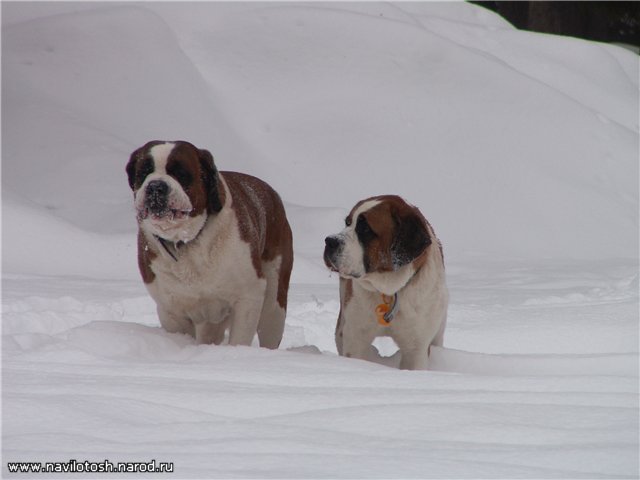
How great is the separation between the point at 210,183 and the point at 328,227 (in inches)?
231

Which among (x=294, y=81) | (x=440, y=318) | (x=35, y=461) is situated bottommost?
(x=294, y=81)

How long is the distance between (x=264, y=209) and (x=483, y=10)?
12540 millimetres

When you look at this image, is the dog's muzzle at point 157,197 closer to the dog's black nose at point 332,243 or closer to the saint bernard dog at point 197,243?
the saint bernard dog at point 197,243

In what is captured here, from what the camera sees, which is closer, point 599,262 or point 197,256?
point 197,256

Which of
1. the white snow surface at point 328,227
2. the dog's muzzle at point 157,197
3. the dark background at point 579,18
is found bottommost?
the dark background at point 579,18

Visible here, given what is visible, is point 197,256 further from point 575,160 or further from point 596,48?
point 596,48

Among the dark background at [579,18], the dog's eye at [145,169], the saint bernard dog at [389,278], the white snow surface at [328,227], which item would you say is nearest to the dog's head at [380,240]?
the saint bernard dog at [389,278]

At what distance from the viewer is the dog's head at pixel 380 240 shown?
4984 mm

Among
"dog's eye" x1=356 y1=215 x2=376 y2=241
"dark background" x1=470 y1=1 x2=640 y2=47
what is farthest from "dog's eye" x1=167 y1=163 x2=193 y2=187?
"dark background" x1=470 y1=1 x2=640 y2=47

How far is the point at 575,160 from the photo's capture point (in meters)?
13.2

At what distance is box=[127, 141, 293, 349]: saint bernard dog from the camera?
199 inches

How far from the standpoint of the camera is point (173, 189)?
16.4 feet

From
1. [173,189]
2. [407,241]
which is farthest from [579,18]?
[173,189]

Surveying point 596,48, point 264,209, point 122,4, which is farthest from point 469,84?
point 264,209
